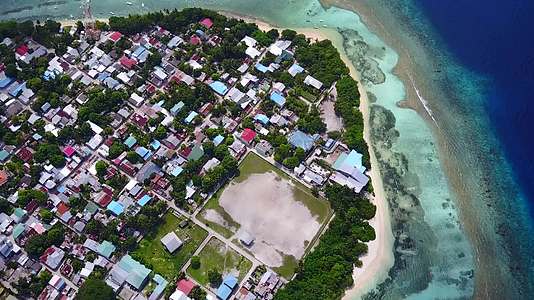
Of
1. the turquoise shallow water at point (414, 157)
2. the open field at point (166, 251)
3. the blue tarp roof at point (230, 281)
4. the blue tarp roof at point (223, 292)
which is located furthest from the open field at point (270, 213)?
the turquoise shallow water at point (414, 157)

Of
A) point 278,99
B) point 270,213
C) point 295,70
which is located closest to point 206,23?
point 295,70

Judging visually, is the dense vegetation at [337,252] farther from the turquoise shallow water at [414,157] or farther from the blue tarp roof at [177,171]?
the blue tarp roof at [177,171]

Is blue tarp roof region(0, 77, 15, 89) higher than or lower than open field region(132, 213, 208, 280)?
higher

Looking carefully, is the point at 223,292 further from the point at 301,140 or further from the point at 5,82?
the point at 5,82

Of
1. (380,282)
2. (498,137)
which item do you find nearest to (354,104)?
(498,137)

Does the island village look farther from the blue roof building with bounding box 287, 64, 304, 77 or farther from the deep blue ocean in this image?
the deep blue ocean

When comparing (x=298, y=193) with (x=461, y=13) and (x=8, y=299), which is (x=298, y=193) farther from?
(x=461, y=13)

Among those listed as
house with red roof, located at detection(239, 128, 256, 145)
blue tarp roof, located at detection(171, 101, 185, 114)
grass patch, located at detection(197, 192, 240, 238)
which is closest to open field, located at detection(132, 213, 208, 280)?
grass patch, located at detection(197, 192, 240, 238)

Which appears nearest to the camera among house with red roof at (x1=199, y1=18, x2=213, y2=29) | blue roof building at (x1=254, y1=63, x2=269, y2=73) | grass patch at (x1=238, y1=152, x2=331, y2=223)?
grass patch at (x1=238, y1=152, x2=331, y2=223)
